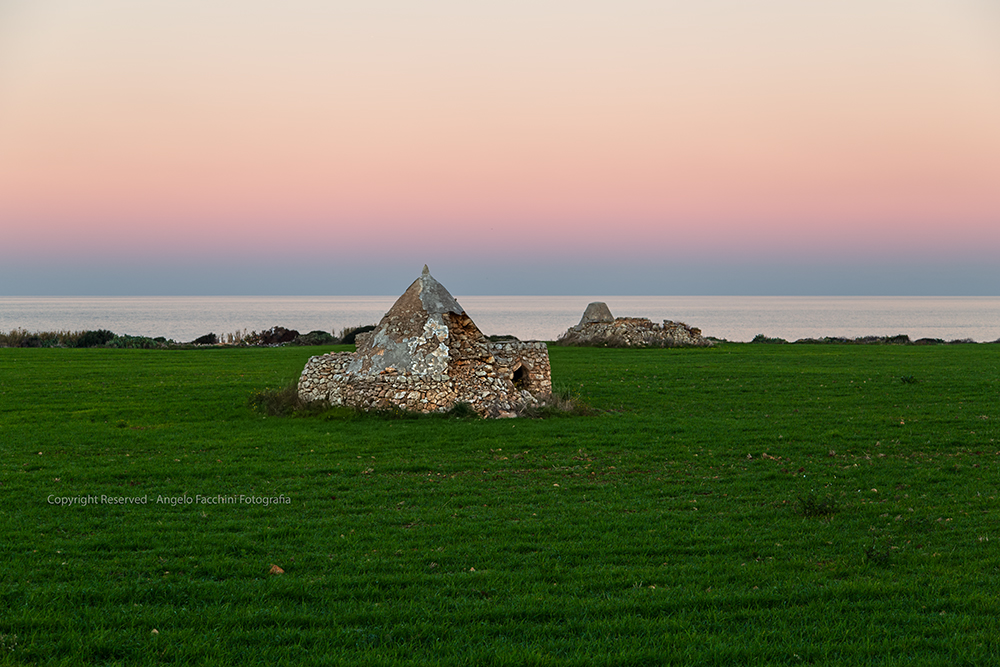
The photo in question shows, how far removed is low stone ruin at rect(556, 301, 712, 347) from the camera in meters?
46.2

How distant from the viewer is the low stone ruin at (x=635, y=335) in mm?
46219

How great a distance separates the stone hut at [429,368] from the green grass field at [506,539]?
1159 millimetres

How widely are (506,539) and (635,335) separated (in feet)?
129

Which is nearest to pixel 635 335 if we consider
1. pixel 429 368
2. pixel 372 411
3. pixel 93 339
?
pixel 429 368

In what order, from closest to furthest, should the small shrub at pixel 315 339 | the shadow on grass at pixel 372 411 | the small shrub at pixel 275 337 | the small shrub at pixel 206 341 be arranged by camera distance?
1. the shadow on grass at pixel 372 411
2. the small shrub at pixel 206 341
3. the small shrub at pixel 315 339
4. the small shrub at pixel 275 337

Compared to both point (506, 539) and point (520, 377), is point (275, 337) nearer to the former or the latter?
point (520, 377)

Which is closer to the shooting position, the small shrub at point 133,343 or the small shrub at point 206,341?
the small shrub at point 133,343

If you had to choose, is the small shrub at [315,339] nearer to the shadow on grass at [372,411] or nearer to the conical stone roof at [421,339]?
the shadow on grass at [372,411]

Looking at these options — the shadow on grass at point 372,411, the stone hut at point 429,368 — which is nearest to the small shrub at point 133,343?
the shadow on grass at point 372,411

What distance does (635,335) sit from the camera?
4656 cm

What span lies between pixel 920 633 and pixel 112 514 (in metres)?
9.46

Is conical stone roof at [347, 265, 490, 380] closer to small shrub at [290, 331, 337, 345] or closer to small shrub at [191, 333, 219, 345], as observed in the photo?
small shrub at [290, 331, 337, 345]

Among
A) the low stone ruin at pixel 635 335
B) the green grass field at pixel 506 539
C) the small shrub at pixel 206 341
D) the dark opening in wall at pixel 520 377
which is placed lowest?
the green grass field at pixel 506 539

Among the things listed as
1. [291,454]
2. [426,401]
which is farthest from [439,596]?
[426,401]
